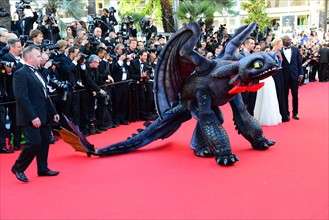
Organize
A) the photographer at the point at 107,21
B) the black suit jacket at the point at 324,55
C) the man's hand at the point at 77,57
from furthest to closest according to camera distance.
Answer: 1. the black suit jacket at the point at 324,55
2. the photographer at the point at 107,21
3. the man's hand at the point at 77,57

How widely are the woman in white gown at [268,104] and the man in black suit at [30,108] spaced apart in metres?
4.05

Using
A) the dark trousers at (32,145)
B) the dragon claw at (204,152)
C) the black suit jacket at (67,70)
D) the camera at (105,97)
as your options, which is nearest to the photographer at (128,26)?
the camera at (105,97)

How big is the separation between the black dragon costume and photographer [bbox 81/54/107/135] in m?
1.67

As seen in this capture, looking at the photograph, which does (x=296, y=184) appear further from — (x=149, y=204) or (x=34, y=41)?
(x=34, y=41)

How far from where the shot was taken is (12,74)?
5902 millimetres

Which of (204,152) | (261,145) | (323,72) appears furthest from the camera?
(323,72)

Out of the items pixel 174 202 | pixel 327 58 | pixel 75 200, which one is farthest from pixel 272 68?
pixel 327 58

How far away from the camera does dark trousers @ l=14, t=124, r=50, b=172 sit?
173 inches

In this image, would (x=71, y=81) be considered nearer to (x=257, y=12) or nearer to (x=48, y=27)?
(x=48, y=27)

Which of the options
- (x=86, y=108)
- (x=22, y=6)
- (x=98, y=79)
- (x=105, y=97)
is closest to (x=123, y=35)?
(x=22, y=6)

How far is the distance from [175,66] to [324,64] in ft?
33.0

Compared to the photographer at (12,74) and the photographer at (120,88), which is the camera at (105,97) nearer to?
the photographer at (120,88)

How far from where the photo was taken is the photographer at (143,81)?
8.08 m

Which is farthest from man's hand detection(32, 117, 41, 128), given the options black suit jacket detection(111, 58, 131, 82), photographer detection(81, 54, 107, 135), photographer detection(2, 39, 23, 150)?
black suit jacket detection(111, 58, 131, 82)
